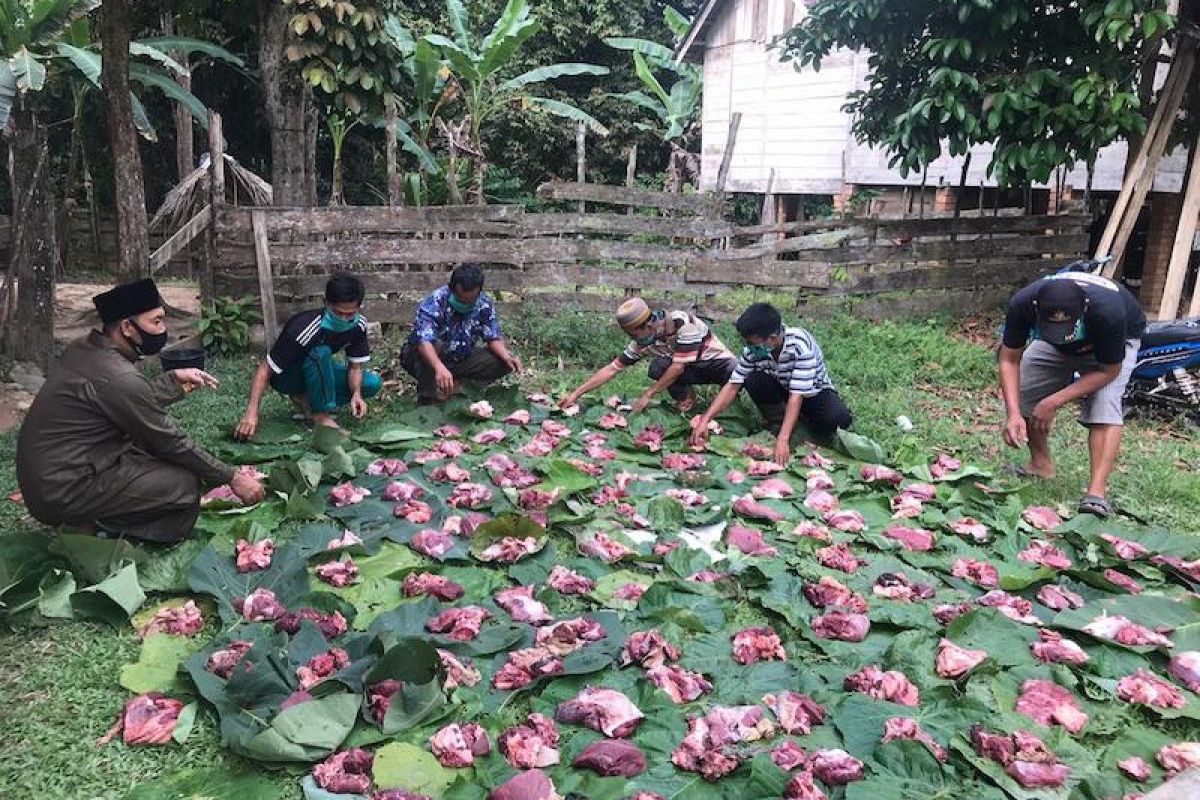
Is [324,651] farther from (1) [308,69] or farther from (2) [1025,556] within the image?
(1) [308,69]

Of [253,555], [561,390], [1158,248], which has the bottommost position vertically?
[253,555]

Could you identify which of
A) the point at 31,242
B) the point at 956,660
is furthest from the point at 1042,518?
the point at 31,242

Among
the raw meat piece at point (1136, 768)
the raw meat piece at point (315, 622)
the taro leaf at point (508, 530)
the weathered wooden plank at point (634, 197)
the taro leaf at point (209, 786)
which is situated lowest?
the taro leaf at point (209, 786)

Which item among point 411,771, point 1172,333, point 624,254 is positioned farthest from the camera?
point 624,254

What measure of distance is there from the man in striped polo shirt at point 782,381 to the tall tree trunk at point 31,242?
4.70 meters

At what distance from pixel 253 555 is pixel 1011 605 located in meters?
2.82

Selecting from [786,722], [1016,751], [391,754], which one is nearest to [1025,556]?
[1016,751]

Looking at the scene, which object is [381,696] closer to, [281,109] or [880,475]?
[880,475]

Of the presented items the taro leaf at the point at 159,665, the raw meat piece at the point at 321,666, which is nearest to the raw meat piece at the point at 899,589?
the raw meat piece at the point at 321,666

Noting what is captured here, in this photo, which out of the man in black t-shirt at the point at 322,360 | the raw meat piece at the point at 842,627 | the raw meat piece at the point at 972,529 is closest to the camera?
the raw meat piece at the point at 842,627

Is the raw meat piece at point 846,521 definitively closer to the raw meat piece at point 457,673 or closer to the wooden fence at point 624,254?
the raw meat piece at point 457,673

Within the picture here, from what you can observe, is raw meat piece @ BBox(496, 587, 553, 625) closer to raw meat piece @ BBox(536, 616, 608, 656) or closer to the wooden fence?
raw meat piece @ BBox(536, 616, 608, 656)

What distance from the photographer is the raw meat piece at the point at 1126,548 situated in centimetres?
372

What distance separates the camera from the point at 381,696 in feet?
8.50
